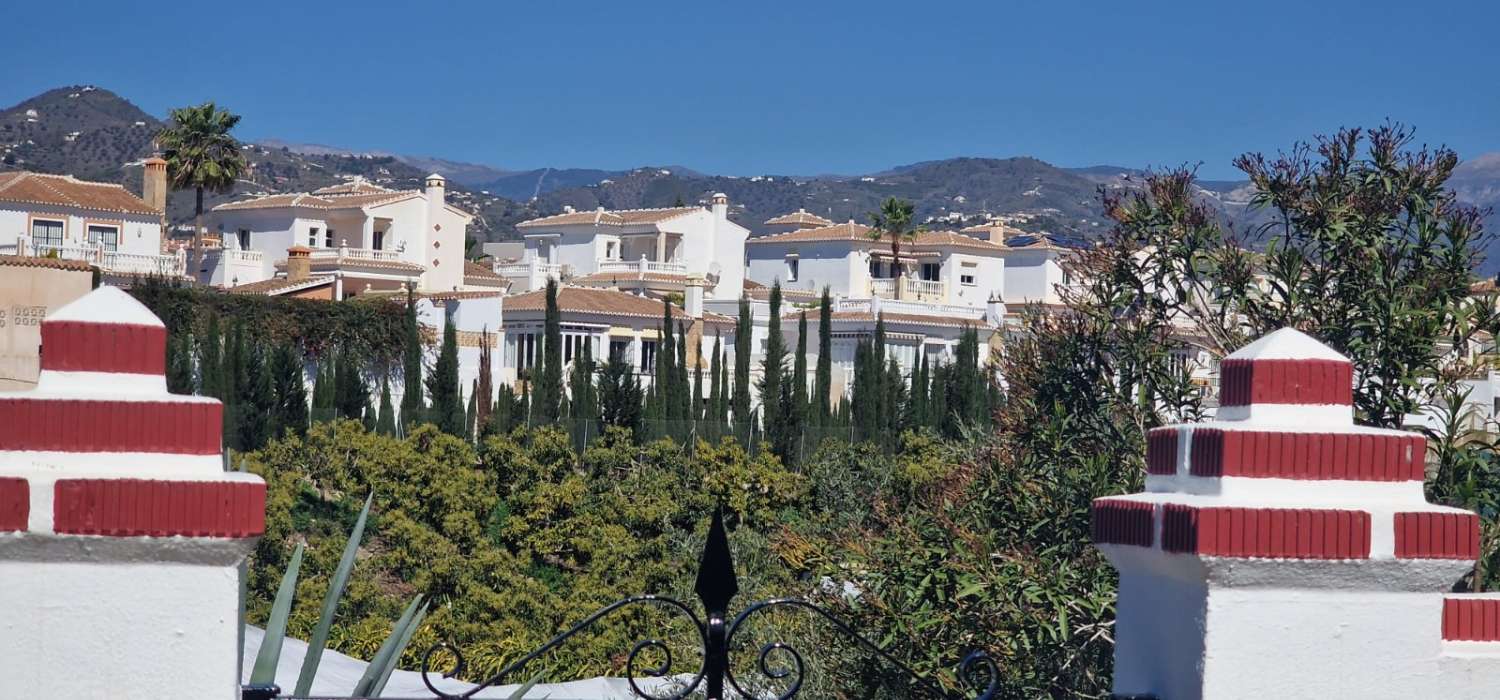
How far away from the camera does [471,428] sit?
4766 centimetres

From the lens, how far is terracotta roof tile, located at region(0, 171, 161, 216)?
2288 inches

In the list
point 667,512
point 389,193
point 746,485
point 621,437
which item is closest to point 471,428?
point 621,437

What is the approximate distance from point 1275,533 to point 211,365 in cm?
4188

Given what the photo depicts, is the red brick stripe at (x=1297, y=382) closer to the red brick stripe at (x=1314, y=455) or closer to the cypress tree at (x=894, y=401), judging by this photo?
the red brick stripe at (x=1314, y=455)

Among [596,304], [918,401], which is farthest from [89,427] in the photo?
[596,304]

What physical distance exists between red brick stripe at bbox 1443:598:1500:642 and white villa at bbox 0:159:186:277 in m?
54.8

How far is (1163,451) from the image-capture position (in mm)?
4625

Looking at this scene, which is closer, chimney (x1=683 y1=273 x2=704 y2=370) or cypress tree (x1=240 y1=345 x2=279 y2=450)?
cypress tree (x1=240 y1=345 x2=279 y2=450)

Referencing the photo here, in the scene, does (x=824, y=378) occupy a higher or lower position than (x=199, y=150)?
lower

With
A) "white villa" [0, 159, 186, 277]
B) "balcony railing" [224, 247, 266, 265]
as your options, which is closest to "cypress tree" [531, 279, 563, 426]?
"white villa" [0, 159, 186, 277]

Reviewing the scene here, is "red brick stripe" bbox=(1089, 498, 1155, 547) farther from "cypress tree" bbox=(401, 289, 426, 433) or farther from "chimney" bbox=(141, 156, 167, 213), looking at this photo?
"chimney" bbox=(141, 156, 167, 213)

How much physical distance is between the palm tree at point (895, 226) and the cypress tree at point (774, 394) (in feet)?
72.7

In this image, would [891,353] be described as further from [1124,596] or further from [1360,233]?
[1124,596]

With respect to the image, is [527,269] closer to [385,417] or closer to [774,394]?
[774,394]
